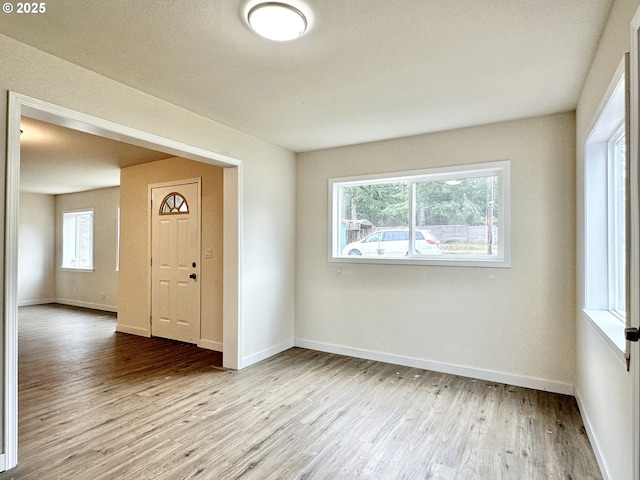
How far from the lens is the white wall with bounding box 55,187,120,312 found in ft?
24.0

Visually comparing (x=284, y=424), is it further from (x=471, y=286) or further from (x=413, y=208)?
(x=413, y=208)

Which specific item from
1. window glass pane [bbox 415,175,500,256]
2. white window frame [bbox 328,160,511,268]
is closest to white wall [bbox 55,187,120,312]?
white window frame [bbox 328,160,511,268]

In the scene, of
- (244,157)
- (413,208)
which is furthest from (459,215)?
(244,157)

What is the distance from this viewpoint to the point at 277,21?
1.89 m

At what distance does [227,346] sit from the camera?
3.94 metres

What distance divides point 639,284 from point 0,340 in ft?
10.4

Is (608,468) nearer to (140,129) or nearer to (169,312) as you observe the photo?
(140,129)

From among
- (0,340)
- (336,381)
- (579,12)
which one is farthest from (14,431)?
(579,12)

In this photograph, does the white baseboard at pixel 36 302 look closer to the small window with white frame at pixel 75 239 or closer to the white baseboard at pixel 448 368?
the small window with white frame at pixel 75 239

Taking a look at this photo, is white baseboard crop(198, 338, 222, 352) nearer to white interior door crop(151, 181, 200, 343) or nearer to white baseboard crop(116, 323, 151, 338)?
white interior door crop(151, 181, 200, 343)

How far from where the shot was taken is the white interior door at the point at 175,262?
4816mm

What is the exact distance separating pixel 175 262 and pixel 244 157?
6.61ft

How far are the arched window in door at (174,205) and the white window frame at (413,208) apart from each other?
6.83ft

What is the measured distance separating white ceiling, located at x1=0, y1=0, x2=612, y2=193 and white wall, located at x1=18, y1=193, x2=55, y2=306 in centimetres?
736
